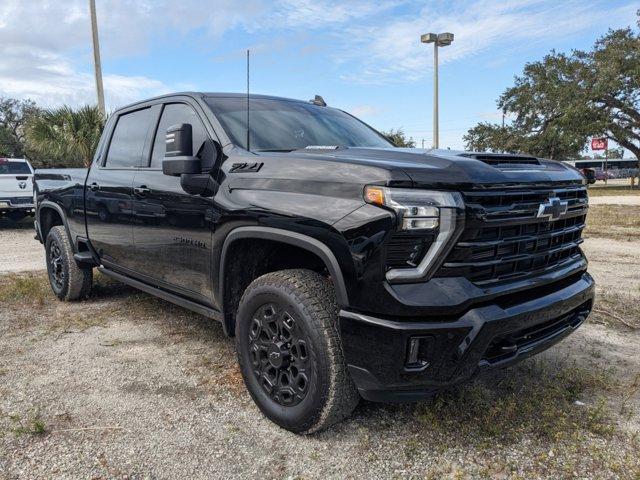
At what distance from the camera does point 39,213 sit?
6.00 metres

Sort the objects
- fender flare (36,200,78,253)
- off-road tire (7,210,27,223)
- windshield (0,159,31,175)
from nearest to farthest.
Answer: fender flare (36,200,78,253) → windshield (0,159,31,175) → off-road tire (7,210,27,223)

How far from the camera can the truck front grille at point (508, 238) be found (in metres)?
2.38

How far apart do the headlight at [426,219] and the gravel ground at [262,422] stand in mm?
951

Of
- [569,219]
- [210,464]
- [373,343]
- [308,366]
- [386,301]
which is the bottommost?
[210,464]

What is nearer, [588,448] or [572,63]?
[588,448]

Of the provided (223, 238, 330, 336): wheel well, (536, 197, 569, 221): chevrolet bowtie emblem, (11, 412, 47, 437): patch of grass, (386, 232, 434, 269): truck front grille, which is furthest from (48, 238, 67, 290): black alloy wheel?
(536, 197, 569, 221): chevrolet bowtie emblem

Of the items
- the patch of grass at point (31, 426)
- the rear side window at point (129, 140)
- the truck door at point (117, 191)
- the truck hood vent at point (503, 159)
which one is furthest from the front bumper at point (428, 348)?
the rear side window at point (129, 140)

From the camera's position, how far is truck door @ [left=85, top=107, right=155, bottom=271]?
4199mm

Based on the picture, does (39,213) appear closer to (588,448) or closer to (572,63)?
(588,448)

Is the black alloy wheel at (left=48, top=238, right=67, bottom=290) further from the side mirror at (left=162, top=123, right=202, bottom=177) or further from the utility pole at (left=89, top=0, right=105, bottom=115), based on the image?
the utility pole at (left=89, top=0, right=105, bottom=115)

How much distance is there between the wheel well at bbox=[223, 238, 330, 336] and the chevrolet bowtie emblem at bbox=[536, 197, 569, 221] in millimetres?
1152

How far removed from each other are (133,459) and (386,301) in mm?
1454

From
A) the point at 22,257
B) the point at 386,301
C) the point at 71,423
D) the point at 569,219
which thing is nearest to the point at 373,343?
the point at 386,301

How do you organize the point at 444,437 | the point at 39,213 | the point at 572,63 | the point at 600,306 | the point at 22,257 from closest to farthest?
the point at 444,437, the point at 600,306, the point at 39,213, the point at 22,257, the point at 572,63
